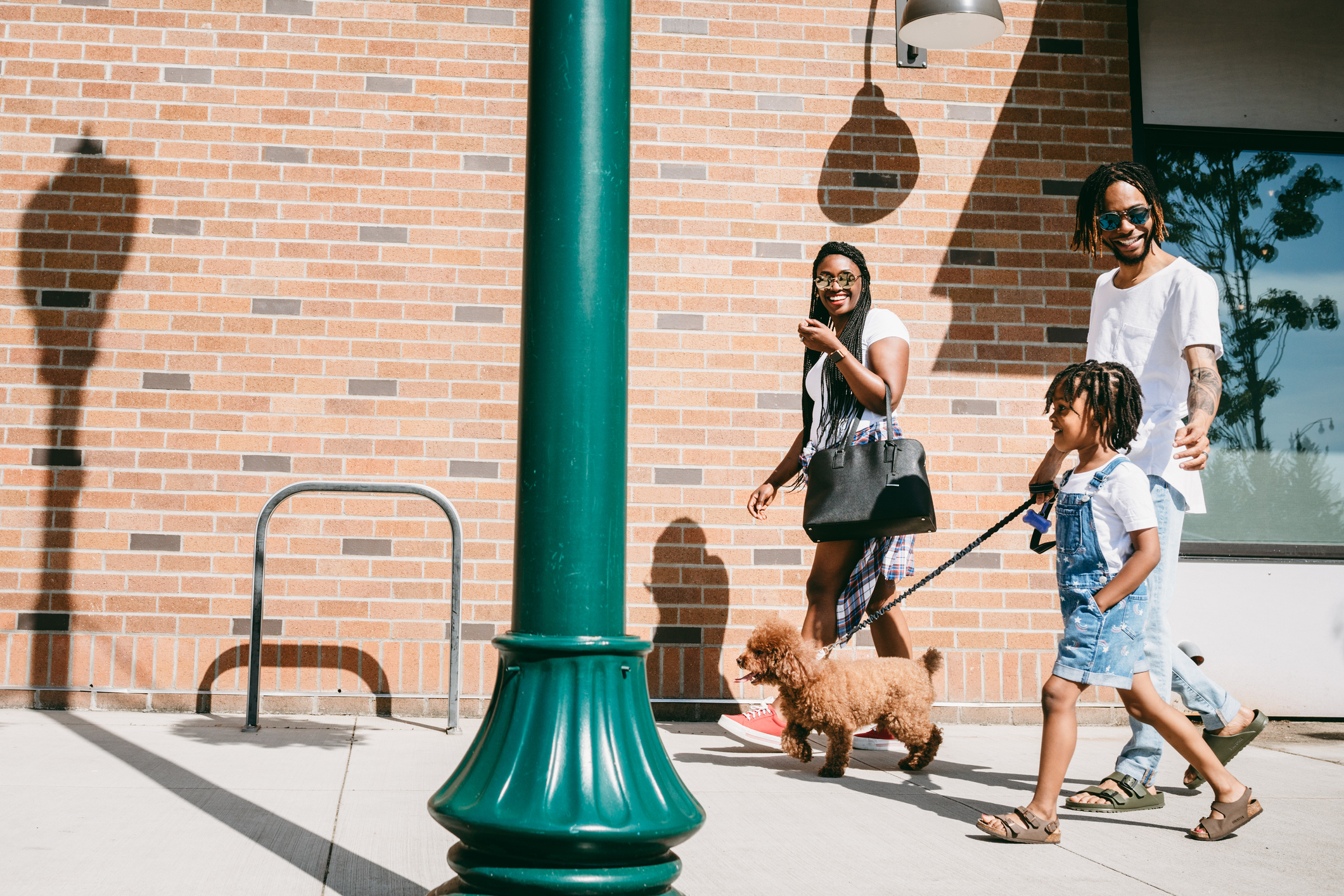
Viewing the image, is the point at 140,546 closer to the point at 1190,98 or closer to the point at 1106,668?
the point at 1106,668

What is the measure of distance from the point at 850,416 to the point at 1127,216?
1.23 metres

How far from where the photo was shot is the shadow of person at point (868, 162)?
17.3 ft

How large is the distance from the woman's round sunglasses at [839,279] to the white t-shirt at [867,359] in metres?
0.15

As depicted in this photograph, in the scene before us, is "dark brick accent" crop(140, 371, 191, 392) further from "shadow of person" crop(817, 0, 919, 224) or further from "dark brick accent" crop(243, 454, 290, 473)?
"shadow of person" crop(817, 0, 919, 224)

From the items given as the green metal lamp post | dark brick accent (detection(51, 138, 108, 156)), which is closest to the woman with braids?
the green metal lamp post

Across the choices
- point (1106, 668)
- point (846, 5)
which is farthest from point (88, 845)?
point (846, 5)

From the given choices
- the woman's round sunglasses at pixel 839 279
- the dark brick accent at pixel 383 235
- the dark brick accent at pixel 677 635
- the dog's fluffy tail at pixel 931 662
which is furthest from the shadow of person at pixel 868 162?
the dog's fluffy tail at pixel 931 662

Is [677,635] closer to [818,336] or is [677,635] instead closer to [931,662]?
[931,662]

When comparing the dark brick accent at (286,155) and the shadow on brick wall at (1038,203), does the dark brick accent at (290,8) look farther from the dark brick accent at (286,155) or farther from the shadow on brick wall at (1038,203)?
the shadow on brick wall at (1038,203)

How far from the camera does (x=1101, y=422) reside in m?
3.23

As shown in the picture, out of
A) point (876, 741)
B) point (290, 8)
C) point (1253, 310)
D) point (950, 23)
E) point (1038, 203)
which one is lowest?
point (876, 741)

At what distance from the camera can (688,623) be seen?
4.97m

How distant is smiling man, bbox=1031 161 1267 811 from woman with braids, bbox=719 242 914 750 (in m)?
0.70

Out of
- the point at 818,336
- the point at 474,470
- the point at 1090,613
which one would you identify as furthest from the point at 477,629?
the point at 1090,613
